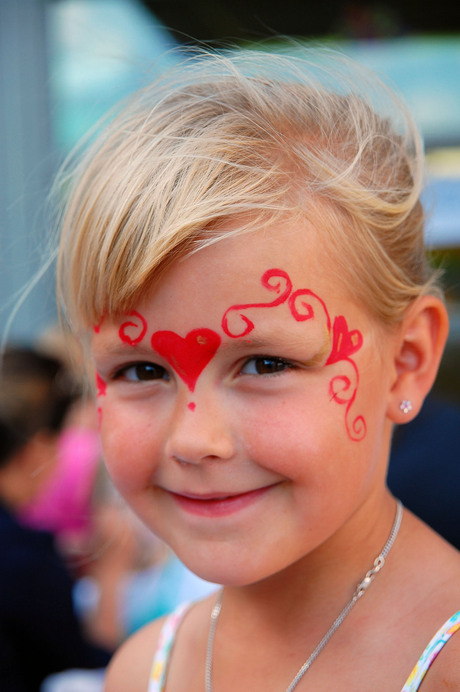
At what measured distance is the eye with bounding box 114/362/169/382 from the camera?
1252 mm

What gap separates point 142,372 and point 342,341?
0.33 m

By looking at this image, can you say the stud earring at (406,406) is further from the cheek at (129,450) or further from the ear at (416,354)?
the cheek at (129,450)

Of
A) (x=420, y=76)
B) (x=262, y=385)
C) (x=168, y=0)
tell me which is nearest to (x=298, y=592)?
(x=262, y=385)

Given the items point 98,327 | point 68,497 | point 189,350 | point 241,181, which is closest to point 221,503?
point 189,350

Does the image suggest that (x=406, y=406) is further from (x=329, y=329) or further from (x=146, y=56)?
(x=146, y=56)

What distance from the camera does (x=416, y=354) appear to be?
1.32 m

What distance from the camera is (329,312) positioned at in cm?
117

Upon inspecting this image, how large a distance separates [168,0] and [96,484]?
2802mm

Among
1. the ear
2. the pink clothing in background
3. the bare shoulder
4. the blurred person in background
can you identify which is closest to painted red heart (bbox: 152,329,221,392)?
the ear

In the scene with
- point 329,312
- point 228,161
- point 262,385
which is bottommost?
point 262,385

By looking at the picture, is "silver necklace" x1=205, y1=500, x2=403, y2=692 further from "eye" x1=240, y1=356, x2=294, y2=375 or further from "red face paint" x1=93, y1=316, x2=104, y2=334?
"red face paint" x1=93, y1=316, x2=104, y2=334

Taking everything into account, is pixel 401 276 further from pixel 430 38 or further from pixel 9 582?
A: pixel 430 38

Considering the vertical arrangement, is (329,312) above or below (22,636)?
above

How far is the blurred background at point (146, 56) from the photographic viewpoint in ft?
13.5
